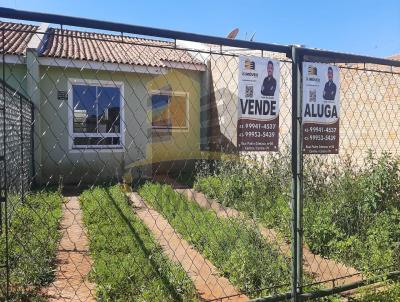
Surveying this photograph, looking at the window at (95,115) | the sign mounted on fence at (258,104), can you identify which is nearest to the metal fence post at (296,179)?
the sign mounted on fence at (258,104)

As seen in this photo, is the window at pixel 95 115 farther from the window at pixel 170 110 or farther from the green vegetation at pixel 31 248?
the green vegetation at pixel 31 248

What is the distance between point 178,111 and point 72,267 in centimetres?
856

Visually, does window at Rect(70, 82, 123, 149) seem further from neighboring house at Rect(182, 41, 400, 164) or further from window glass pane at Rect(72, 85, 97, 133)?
neighboring house at Rect(182, 41, 400, 164)

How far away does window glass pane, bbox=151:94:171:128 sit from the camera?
11609 mm

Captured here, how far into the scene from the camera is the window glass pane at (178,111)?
11.8m

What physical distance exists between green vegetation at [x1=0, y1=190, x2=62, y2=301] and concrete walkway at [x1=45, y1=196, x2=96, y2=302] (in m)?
0.09

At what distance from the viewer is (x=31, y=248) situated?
13.1 ft

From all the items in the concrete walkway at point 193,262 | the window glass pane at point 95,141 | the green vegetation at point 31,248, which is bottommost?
the concrete walkway at point 193,262

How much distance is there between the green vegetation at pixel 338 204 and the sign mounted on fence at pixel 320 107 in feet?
4.49

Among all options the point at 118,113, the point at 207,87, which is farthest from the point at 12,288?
the point at 207,87

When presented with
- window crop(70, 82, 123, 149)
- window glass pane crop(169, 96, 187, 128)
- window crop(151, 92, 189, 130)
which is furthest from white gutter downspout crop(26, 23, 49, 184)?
window glass pane crop(169, 96, 187, 128)

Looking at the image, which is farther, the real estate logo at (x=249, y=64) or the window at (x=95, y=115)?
the window at (x=95, y=115)

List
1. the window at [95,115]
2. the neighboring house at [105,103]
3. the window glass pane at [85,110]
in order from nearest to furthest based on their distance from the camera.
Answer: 1. the neighboring house at [105,103]
2. the window at [95,115]
3. the window glass pane at [85,110]

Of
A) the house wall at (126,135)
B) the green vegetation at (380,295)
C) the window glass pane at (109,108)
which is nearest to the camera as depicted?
the green vegetation at (380,295)
